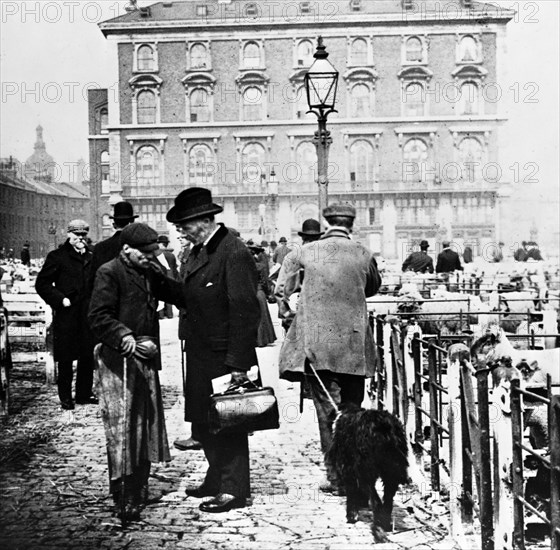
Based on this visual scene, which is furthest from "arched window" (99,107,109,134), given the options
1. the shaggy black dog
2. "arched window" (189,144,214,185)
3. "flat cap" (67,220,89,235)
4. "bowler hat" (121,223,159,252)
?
the shaggy black dog

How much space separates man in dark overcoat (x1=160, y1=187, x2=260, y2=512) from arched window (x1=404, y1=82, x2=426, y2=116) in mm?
57119

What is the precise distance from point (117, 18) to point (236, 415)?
59.5 meters

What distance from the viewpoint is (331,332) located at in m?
6.35

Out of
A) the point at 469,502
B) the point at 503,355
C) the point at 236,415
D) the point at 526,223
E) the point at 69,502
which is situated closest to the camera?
the point at 503,355

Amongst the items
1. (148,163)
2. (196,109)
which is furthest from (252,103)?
(148,163)

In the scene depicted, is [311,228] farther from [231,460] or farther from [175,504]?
[175,504]

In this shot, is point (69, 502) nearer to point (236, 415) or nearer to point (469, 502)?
point (236, 415)

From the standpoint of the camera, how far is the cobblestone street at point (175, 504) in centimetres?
528

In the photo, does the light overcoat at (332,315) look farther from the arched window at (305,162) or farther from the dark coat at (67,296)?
the arched window at (305,162)

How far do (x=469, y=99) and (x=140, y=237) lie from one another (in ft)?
192

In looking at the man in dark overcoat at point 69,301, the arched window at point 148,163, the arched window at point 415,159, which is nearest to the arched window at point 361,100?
the arched window at point 415,159

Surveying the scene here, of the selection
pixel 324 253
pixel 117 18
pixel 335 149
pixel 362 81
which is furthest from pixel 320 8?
pixel 324 253

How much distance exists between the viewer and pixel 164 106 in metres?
62.0

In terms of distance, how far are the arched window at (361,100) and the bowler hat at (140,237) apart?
188 feet
